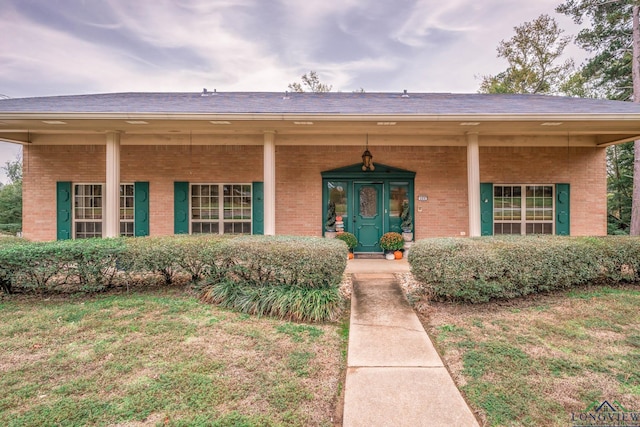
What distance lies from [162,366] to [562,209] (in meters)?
9.94

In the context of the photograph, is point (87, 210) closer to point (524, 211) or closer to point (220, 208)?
point (220, 208)

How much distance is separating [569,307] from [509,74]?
18.3 meters

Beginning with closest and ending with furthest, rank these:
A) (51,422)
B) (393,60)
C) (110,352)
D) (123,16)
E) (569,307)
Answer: (51,422), (110,352), (569,307), (123,16), (393,60)

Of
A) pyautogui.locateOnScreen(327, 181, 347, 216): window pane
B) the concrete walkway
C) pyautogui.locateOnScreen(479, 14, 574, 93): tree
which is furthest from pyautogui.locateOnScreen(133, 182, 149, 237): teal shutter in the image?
pyautogui.locateOnScreen(479, 14, 574, 93): tree

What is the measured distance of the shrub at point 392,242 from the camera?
25.7 ft

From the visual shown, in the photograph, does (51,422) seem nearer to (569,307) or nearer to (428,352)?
(428,352)

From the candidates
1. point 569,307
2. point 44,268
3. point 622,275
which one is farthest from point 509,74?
point 44,268

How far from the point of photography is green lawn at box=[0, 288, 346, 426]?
2273 millimetres

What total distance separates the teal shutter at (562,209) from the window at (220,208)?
8.51 meters

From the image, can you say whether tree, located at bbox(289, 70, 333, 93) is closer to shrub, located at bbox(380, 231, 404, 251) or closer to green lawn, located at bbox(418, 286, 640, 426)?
shrub, located at bbox(380, 231, 404, 251)

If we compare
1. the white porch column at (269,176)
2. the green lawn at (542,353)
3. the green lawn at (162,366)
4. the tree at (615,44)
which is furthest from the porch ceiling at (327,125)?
the tree at (615,44)

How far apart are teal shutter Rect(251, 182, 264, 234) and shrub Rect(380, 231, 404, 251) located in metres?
3.31

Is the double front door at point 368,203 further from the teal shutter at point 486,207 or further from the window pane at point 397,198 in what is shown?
the teal shutter at point 486,207

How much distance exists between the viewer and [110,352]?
321cm
